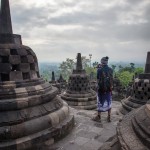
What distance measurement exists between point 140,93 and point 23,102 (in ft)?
16.3

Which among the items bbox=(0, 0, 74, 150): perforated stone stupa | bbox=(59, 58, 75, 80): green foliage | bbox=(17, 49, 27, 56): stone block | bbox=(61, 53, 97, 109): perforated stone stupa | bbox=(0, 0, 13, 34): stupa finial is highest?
bbox=(0, 0, 13, 34): stupa finial

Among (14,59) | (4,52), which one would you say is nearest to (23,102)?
(14,59)

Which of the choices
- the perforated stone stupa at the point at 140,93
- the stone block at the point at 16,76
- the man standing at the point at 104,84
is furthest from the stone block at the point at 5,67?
the perforated stone stupa at the point at 140,93

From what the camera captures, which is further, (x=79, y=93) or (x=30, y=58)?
(x=79, y=93)

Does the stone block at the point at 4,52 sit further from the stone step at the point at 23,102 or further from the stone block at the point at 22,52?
the stone step at the point at 23,102

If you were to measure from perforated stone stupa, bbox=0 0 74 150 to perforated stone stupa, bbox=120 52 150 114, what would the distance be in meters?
3.01

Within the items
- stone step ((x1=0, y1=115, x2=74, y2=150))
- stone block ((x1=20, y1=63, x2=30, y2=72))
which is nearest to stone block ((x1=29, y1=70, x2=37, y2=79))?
stone block ((x1=20, y1=63, x2=30, y2=72))

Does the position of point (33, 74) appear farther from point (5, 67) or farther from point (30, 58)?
point (5, 67)

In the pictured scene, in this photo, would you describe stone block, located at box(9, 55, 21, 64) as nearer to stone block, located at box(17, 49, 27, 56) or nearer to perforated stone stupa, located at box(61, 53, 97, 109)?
stone block, located at box(17, 49, 27, 56)

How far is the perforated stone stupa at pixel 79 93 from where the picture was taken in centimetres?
1256

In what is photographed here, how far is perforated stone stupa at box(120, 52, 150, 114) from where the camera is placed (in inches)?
302

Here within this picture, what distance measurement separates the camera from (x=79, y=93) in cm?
1290

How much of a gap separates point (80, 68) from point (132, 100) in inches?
240

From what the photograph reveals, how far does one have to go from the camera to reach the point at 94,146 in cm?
464
